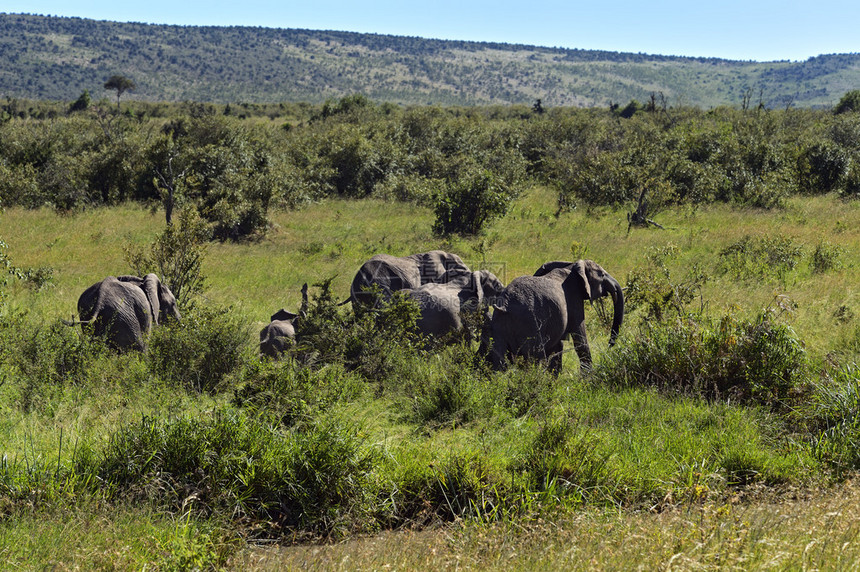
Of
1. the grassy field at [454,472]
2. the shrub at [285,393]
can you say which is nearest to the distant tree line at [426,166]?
the grassy field at [454,472]

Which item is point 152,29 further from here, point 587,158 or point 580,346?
point 580,346

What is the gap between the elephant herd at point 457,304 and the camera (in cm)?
849

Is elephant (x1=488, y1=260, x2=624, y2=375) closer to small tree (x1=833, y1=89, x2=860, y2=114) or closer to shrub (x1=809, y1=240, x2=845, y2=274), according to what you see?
shrub (x1=809, y1=240, x2=845, y2=274)

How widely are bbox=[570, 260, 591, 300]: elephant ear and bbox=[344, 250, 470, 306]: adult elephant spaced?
2.59 meters

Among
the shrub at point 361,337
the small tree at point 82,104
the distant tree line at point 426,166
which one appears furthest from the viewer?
the small tree at point 82,104

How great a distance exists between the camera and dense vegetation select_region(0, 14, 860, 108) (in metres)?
127

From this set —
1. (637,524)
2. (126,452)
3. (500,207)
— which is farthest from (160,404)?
(500,207)

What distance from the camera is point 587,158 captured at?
27531 mm

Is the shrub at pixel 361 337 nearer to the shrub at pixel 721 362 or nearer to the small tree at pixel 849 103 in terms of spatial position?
the shrub at pixel 721 362

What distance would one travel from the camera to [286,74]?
152 m

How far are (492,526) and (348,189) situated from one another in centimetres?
2639

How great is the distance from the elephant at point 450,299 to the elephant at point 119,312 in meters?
4.01

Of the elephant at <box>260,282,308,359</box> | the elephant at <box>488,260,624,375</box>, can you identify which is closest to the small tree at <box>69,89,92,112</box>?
the elephant at <box>260,282,308,359</box>

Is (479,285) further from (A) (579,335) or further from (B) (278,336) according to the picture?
(B) (278,336)
